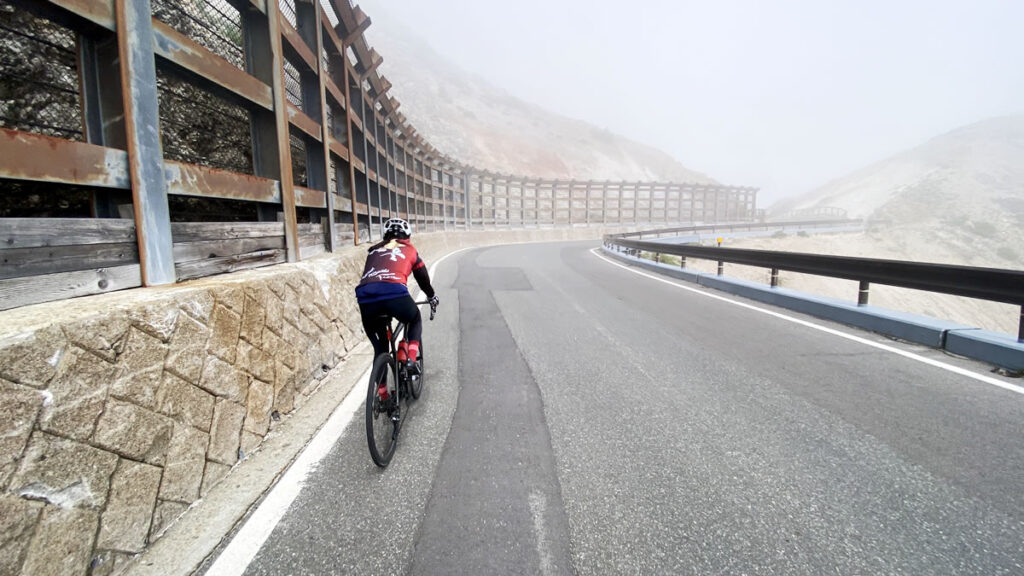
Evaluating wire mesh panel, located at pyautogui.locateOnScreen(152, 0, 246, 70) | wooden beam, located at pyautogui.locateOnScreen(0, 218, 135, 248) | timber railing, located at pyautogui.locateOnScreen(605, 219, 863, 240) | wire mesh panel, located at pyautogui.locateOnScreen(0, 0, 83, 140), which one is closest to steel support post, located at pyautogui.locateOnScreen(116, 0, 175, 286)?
wooden beam, located at pyautogui.locateOnScreen(0, 218, 135, 248)

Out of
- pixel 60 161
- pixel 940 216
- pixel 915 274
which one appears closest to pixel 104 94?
pixel 60 161

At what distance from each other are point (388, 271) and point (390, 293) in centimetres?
22

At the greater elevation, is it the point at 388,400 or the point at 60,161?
the point at 60,161

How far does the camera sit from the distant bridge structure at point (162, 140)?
244 cm

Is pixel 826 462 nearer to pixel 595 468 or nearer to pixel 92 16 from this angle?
pixel 595 468

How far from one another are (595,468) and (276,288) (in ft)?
9.72

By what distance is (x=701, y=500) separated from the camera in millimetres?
2539

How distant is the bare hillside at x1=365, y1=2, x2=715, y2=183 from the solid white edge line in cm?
6028

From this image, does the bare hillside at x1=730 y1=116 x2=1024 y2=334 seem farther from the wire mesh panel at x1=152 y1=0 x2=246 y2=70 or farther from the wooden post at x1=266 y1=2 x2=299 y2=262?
the wire mesh panel at x1=152 y1=0 x2=246 y2=70

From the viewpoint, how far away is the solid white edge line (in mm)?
2121

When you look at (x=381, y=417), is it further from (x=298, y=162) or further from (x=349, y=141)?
(x=349, y=141)

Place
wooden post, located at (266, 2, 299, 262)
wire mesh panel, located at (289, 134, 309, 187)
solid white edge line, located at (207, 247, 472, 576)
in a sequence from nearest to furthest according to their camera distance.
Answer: solid white edge line, located at (207, 247, 472, 576) < wooden post, located at (266, 2, 299, 262) < wire mesh panel, located at (289, 134, 309, 187)

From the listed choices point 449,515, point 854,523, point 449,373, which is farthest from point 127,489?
point 854,523

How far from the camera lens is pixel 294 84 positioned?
640 cm
